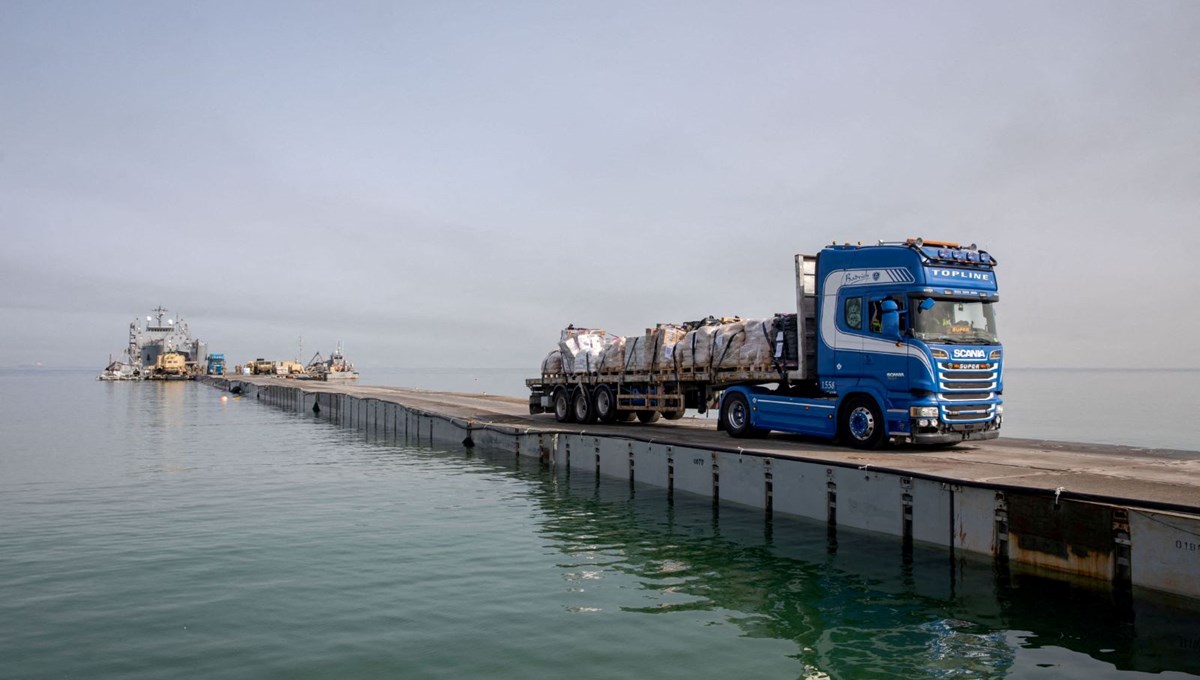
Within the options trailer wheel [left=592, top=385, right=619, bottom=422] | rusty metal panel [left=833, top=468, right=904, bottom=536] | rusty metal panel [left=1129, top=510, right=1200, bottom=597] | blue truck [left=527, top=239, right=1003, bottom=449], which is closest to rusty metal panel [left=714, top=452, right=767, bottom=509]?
rusty metal panel [left=833, top=468, right=904, bottom=536]

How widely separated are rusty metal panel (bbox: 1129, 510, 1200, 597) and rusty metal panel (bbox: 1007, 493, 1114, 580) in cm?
37

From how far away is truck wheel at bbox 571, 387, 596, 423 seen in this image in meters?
28.6

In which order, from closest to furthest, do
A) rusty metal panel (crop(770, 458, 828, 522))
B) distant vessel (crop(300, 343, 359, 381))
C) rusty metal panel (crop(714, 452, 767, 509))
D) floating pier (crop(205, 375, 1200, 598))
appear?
floating pier (crop(205, 375, 1200, 598))
rusty metal panel (crop(770, 458, 828, 522))
rusty metal panel (crop(714, 452, 767, 509))
distant vessel (crop(300, 343, 359, 381))

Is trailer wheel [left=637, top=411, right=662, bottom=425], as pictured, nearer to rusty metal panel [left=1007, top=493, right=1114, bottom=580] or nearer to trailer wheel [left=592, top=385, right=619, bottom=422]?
trailer wheel [left=592, top=385, right=619, bottom=422]

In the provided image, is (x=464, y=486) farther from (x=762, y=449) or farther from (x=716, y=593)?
(x=716, y=593)

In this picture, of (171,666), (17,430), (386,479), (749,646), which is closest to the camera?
(171,666)

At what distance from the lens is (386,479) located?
23.3 metres

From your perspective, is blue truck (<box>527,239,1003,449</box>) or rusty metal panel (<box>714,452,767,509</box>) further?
rusty metal panel (<box>714,452,767,509</box>)

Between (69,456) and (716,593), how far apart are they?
29411 millimetres

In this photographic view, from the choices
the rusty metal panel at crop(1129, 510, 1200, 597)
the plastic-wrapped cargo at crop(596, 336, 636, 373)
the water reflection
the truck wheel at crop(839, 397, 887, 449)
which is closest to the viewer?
the water reflection

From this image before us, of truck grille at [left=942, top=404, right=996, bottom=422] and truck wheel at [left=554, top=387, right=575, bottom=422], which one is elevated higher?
truck grille at [left=942, top=404, right=996, bottom=422]

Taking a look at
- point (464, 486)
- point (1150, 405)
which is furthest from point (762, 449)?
point (1150, 405)

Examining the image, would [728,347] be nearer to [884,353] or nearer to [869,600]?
[884,353]

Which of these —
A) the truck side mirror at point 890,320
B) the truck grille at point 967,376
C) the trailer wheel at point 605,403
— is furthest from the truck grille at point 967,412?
the trailer wheel at point 605,403
